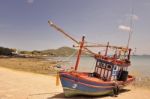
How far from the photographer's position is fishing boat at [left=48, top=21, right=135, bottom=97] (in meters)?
17.8

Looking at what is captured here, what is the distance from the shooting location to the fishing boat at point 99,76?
17.8 metres

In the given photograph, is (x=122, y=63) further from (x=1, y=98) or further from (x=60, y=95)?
(x=1, y=98)

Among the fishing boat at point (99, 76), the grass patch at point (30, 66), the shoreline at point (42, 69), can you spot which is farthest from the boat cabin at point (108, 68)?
the grass patch at point (30, 66)

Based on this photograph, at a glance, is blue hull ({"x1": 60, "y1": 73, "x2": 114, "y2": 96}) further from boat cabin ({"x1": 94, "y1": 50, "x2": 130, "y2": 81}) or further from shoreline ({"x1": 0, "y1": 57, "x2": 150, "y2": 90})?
shoreline ({"x1": 0, "y1": 57, "x2": 150, "y2": 90})

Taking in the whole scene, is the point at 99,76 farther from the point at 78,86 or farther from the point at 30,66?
the point at 30,66

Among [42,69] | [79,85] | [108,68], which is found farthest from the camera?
[42,69]

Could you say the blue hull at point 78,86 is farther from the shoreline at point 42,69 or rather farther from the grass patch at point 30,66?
the grass patch at point 30,66

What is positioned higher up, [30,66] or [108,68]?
[108,68]

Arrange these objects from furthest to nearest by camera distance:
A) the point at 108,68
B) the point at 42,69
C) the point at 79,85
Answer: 1. the point at 42,69
2. the point at 108,68
3. the point at 79,85

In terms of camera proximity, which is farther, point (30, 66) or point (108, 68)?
point (30, 66)

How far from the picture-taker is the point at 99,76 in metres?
21.9

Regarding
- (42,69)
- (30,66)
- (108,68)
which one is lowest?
(42,69)

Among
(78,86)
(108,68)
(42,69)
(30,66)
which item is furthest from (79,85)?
(30,66)

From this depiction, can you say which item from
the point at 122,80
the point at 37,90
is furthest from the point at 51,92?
the point at 122,80
